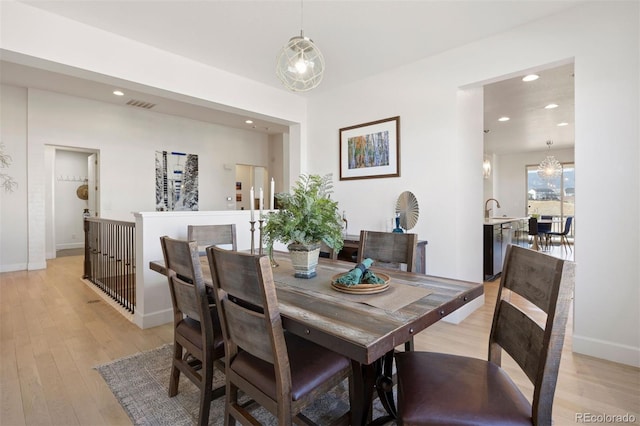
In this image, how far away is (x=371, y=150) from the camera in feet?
12.2

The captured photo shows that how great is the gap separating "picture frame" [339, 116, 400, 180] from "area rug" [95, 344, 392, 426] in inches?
91.2

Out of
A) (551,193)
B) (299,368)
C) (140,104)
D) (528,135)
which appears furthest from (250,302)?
(551,193)

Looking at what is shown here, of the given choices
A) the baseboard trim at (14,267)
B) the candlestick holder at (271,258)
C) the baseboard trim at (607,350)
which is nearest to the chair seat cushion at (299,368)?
the candlestick holder at (271,258)

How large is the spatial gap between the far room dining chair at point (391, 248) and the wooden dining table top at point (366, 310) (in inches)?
10.4

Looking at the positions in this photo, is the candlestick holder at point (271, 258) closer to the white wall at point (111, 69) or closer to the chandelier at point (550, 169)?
the white wall at point (111, 69)

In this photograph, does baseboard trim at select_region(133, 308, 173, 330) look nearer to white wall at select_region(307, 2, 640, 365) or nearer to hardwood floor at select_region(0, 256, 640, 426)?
hardwood floor at select_region(0, 256, 640, 426)

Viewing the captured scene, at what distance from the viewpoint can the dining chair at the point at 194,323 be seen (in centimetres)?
152

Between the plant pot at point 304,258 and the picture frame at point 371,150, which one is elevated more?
the picture frame at point 371,150

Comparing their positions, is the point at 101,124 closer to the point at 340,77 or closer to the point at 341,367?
the point at 340,77

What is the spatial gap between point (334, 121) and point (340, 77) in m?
0.55

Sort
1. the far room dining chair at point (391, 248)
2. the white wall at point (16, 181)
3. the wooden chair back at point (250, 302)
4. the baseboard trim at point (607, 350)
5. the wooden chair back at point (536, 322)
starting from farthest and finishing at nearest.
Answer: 1. the white wall at point (16, 181)
2. the baseboard trim at point (607, 350)
3. the far room dining chair at point (391, 248)
4. the wooden chair back at point (250, 302)
5. the wooden chair back at point (536, 322)

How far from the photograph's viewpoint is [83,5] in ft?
7.86

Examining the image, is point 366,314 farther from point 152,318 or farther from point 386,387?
point 152,318

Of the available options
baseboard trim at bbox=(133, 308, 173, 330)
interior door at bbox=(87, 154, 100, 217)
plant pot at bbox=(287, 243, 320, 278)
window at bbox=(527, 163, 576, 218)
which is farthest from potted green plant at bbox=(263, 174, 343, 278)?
window at bbox=(527, 163, 576, 218)
